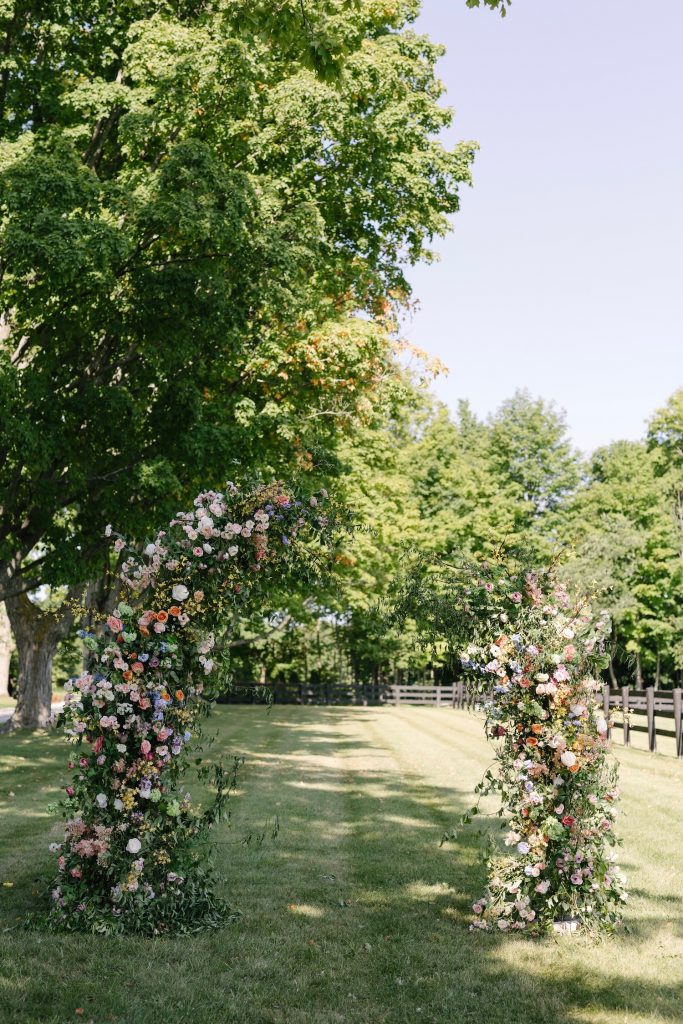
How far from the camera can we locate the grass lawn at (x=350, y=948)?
16.1 feet

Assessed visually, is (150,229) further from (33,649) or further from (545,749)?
(33,649)

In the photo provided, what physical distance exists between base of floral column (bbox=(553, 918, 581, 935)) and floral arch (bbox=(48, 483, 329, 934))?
2396mm

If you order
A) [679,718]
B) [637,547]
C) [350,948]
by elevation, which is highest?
[637,547]

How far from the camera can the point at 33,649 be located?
2111cm

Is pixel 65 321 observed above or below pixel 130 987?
above

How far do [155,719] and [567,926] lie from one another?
3.24 m

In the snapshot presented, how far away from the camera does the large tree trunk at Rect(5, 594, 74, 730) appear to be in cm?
2106

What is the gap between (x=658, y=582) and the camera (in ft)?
150

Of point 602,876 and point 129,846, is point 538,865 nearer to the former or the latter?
point 602,876

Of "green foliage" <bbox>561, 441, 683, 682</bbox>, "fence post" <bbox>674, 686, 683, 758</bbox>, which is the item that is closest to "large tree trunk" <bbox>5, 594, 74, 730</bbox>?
"fence post" <bbox>674, 686, 683, 758</bbox>

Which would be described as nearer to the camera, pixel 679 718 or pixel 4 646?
pixel 679 718

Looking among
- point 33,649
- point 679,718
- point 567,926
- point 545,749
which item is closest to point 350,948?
point 567,926

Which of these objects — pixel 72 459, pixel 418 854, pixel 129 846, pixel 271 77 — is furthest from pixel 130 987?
pixel 271 77

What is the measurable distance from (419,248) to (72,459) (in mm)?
8610
